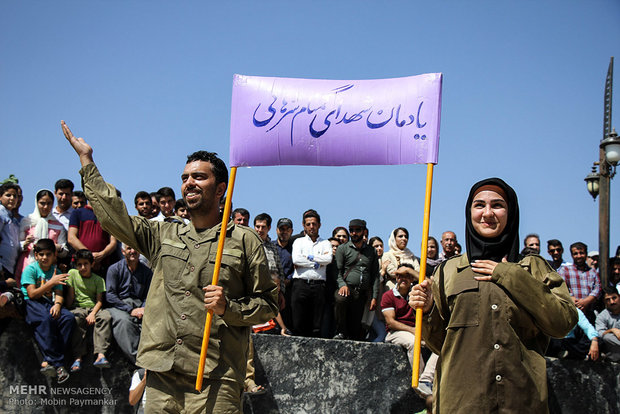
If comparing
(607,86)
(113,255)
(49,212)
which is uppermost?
(607,86)

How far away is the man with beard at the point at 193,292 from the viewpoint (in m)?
3.90

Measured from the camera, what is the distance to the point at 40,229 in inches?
344

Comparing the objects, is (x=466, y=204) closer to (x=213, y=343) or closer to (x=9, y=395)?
(x=213, y=343)

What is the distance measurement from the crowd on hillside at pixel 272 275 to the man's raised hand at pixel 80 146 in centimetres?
385

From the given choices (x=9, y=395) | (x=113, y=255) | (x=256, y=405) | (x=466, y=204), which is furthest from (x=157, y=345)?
(x=113, y=255)

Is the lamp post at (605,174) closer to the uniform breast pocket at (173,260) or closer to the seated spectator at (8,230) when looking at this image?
the uniform breast pocket at (173,260)

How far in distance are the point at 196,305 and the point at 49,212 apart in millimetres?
5748

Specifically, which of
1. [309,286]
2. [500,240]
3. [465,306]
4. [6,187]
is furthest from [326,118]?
[6,187]

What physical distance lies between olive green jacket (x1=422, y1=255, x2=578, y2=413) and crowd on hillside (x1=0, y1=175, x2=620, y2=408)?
3594mm

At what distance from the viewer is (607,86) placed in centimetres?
1285

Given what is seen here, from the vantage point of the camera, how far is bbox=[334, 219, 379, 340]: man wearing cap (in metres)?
8.80

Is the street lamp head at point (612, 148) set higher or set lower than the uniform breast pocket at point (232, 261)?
higher

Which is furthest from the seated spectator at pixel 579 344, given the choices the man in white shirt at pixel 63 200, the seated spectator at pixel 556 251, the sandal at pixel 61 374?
the man in white shirt at pixel 63 200

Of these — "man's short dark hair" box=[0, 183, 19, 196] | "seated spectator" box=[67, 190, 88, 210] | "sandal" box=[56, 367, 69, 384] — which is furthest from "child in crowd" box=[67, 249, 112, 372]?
"seated spectator" box=[67, 190, 88, 210]
